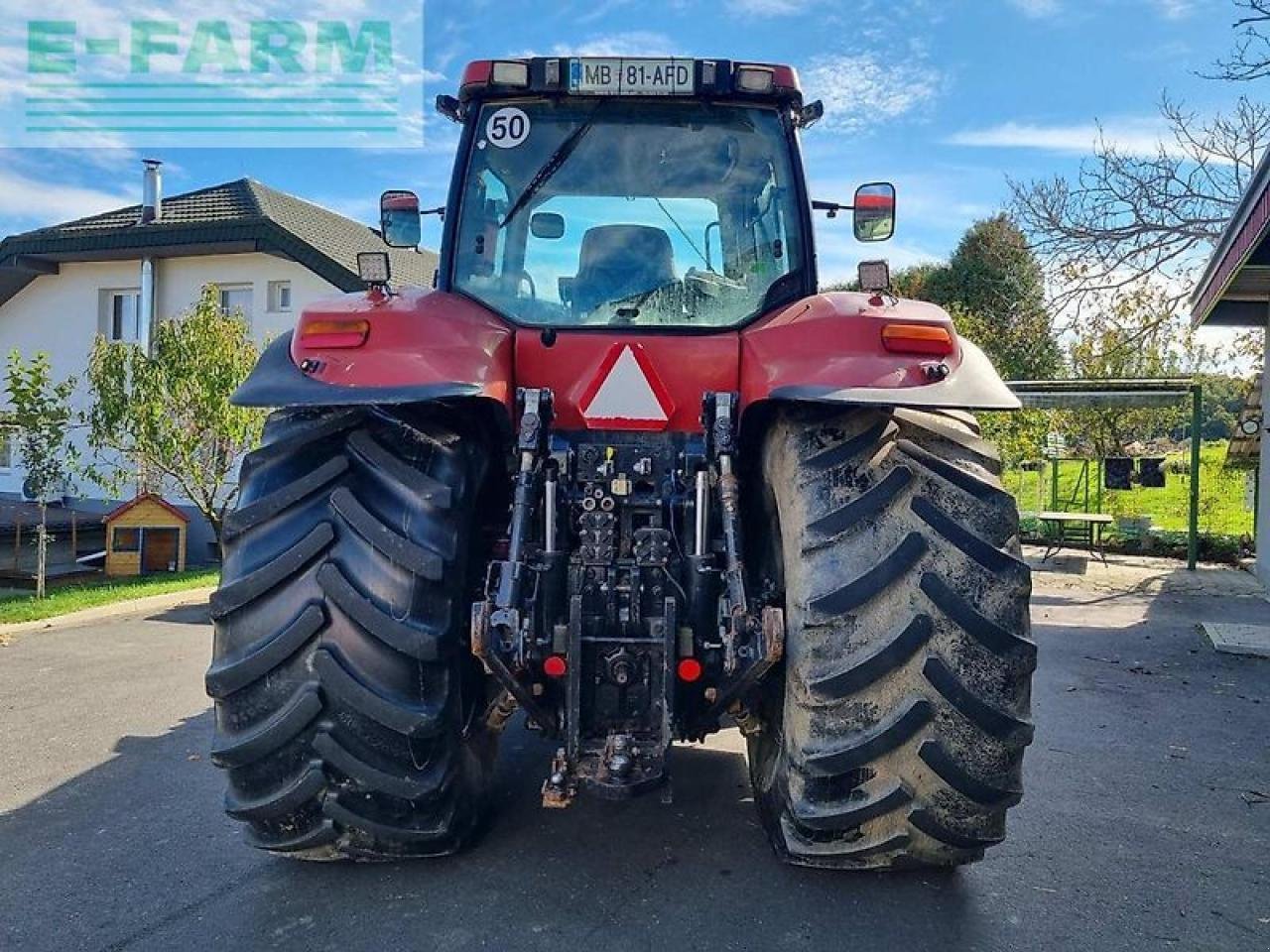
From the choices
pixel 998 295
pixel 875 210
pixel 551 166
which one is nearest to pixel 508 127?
pixel 551 166

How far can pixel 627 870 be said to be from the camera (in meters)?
3.02

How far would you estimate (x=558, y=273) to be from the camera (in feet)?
11.3

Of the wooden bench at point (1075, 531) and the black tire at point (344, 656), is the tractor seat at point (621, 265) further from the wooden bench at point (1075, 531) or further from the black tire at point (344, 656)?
the wooden bench at point (1075, 531)

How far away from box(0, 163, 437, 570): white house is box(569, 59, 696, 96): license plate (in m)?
11.4

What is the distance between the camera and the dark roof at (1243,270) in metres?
7.90

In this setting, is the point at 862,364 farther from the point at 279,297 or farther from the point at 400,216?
the point at 279,297

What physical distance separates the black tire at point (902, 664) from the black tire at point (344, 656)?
0.97 m

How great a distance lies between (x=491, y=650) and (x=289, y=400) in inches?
34.1

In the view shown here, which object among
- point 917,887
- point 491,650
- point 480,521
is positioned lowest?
point 917,887

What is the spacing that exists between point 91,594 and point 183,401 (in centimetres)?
238

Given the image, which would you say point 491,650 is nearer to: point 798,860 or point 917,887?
point 798,860

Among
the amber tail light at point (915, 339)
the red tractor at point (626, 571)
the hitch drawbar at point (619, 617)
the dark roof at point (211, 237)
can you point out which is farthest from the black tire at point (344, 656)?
the dark roof at point (211, 237)

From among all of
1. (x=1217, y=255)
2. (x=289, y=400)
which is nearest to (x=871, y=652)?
(x=289, y=400)

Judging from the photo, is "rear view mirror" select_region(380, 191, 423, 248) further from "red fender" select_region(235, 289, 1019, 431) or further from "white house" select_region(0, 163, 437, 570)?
"white house" select_region(0, 163, 437, 570)
